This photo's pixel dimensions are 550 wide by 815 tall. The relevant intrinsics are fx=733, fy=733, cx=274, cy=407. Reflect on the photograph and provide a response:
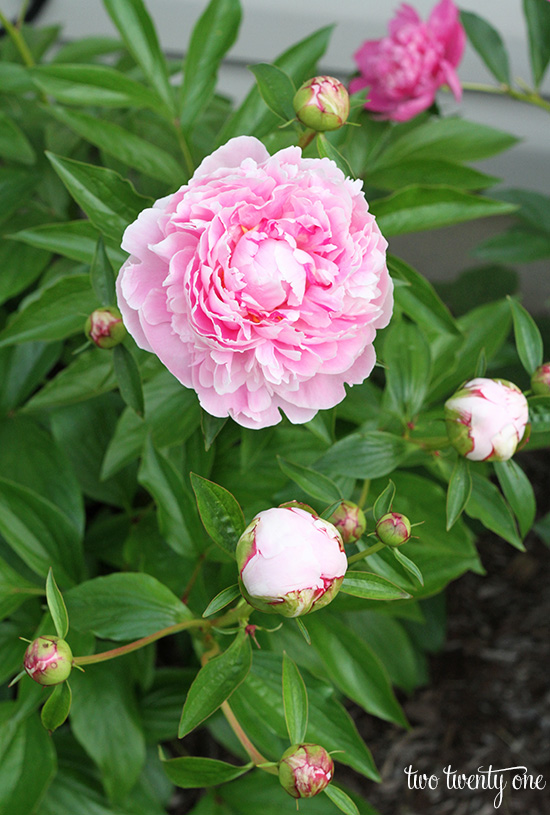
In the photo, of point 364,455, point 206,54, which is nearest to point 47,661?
point 364,455

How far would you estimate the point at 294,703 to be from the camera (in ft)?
1.44

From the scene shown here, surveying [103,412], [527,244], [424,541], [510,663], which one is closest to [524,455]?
[510,663]

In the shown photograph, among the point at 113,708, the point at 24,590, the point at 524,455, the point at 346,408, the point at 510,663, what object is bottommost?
the point at 510,663

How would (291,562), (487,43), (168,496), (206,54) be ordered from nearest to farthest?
(291,562), (168,496), (206,54), (487,43)

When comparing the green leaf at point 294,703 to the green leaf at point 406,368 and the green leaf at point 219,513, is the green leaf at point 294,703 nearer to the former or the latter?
the green leaf at point 219,513

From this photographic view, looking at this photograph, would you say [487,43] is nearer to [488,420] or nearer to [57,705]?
[488,420]

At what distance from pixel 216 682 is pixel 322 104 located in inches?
14.8

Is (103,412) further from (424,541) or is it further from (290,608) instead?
(290,608)

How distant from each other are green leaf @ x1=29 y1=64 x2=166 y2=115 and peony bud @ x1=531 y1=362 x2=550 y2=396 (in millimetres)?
460

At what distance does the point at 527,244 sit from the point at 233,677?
2.46 ft

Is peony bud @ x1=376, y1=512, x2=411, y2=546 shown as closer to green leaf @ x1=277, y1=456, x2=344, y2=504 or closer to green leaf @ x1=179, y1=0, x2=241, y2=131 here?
green leaf @ x1=277, y1=456, x2=344, y2=504

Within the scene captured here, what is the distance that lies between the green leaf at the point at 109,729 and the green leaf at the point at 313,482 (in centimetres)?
36

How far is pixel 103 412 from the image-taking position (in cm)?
82

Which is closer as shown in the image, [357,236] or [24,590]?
[357,236]
